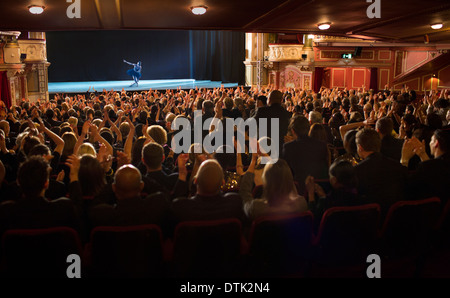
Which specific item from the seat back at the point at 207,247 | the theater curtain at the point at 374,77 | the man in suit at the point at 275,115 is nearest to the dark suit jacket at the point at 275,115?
the man in suit at the point at 275,115

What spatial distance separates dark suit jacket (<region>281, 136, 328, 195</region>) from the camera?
3.49 meters

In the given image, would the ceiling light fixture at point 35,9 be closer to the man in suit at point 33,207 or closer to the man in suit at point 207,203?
the man in suit at point 33,207

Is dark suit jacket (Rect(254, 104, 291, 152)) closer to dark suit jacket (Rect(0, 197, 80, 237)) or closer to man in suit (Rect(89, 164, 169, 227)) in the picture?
man in suit (Rect(89, 164, 169, 227))

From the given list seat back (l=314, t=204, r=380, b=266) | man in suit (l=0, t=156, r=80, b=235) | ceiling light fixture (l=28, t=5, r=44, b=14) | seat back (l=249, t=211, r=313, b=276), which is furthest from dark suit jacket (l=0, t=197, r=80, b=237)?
ceiling light fixture (l=28, t=5, r=44, b=14)

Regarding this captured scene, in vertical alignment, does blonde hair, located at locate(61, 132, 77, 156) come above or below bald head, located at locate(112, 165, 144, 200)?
above

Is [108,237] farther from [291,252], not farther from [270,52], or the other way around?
[270,52]

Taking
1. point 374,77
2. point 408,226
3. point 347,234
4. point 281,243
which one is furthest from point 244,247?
point 374,77

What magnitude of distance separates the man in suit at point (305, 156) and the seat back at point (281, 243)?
115 cm

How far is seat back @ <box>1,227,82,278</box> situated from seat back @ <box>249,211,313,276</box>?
102 centimetres

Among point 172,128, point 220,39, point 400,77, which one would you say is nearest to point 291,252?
point 172,128
